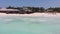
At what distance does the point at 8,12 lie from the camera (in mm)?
14516

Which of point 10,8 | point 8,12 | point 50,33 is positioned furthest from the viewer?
point 10,8

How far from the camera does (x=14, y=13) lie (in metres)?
14.7

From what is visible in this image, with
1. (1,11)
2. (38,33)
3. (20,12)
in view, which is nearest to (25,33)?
(38,33)

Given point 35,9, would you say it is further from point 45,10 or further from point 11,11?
point 11,11

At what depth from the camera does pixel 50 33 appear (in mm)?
6121

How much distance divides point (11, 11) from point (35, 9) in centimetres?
320

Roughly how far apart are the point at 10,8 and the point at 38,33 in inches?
417

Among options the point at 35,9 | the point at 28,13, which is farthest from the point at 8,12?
the point at 35,9

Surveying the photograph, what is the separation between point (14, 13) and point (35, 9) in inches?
123

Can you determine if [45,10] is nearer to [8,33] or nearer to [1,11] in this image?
[1,11]

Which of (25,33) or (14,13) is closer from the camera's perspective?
(25,33)

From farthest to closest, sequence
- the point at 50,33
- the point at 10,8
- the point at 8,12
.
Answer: the point at 10,8, the point at 8,12, the point at 50,33

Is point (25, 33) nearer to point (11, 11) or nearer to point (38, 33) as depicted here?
point (38, 33)

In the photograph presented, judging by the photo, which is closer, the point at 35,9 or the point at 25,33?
the point at 25,33
